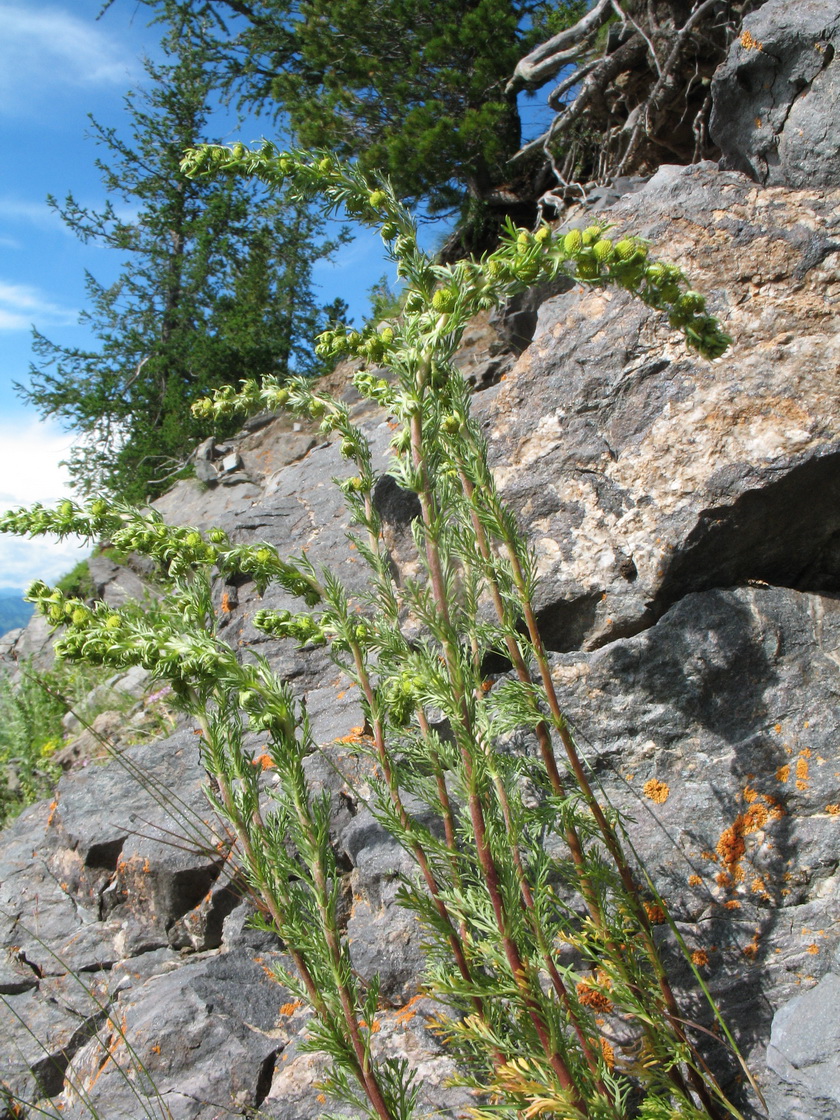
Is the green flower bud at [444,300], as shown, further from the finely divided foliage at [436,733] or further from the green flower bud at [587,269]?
the green flower bud at [587,269]

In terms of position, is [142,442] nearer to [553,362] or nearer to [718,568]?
[553,362]

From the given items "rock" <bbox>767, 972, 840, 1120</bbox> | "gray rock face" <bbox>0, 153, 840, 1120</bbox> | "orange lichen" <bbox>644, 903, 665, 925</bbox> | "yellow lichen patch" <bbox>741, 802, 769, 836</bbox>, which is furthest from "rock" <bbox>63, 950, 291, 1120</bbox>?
"yellow lichen patch" <bbox>741, 802, 769, 836</bbox>

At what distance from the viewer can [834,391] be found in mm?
2986

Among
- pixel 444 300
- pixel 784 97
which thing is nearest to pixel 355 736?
pixel 444 300

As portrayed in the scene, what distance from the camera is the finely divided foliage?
176 cm

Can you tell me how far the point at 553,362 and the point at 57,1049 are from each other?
3.58 metres

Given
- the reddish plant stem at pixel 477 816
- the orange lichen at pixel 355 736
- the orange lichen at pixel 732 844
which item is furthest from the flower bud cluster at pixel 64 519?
the orange lichen at pixel 732 844

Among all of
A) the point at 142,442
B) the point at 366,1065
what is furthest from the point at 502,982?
the point at 142,442

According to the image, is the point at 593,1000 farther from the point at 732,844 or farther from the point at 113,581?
the point at 113,581

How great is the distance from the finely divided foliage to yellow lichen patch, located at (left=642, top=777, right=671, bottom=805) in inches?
11.1

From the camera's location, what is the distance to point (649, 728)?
287 cm

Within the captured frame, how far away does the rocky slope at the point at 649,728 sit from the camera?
8.29ft

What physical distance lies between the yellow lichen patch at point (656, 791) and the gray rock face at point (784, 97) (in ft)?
9.92

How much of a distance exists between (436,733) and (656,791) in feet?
3.51
